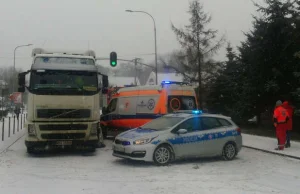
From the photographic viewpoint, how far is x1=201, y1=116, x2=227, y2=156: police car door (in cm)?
1294

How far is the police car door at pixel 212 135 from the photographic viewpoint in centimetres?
1294

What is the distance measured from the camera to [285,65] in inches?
954

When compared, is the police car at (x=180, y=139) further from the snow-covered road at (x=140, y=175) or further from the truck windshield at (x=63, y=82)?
the truck windshield at (x=63, y=82)

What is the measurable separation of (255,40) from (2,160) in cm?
1769

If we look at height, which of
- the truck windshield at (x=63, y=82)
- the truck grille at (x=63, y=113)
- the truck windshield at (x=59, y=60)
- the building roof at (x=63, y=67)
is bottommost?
the truck grille at (x=63, y=113)

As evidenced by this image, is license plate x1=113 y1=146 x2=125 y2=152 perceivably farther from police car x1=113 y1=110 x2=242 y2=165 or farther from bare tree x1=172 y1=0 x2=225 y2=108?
bare tree x1=172 y1=0 x2=225 y2=108

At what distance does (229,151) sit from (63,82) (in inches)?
235

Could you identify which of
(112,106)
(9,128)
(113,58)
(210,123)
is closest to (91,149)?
(210,123)

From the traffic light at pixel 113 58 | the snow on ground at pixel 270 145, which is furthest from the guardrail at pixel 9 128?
the snow on ground at pixel 270 145

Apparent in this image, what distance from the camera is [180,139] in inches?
488

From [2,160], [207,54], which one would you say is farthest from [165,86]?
[207,54]

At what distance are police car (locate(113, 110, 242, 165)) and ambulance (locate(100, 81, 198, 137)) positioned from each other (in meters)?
2.99

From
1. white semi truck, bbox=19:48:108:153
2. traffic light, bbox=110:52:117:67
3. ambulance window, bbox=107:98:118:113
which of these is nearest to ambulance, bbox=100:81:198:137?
ambulance window, bbox=107:98:118:113

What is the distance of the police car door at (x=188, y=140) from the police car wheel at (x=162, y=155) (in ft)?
0.85
